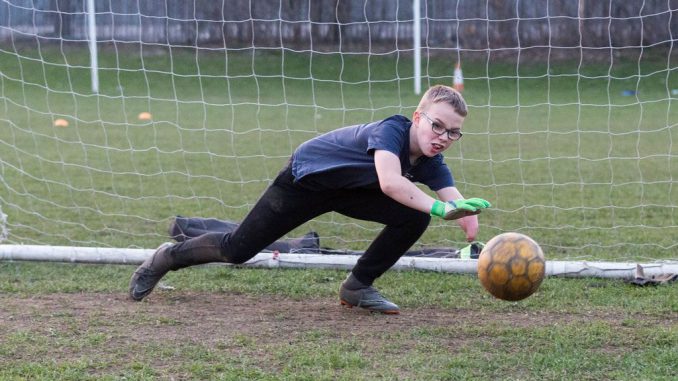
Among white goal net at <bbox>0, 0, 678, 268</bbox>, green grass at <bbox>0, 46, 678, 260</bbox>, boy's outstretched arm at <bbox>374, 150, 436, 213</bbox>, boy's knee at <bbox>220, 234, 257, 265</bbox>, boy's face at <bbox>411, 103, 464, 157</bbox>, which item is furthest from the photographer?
white goal net at <bbox>0, 0, 678, 268</bbox>

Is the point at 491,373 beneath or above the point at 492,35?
beneath

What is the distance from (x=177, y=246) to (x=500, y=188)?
4.91 metres

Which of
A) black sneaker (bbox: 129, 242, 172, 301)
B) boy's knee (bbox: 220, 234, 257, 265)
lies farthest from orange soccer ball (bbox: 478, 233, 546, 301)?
black sneaker (bbox: 129, 242, 172, 301)

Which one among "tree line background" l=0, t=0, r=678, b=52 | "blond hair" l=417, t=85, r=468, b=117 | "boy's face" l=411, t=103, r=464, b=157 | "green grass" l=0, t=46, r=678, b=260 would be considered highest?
"tree line background" l=0, t=0, r=678, b=52

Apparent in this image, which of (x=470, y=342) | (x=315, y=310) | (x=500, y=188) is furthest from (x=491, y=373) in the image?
(x=500, y=188)

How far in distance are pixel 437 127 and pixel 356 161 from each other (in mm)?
467

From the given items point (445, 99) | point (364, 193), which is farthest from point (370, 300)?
point (445, 99)

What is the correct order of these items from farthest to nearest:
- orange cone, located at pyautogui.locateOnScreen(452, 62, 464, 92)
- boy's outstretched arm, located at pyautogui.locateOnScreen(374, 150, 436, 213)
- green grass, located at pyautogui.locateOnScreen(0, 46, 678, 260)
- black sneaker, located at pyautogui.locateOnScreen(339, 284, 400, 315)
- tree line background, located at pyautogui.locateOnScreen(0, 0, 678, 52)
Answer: tree line background, located at pyautogui.locateOnScreen(0, 0, 678, 52) < orange cone, located at pyautogui.locateOnScreen(452, 62, 464, 92) < green grass, located at pyautogui.locateOnScreen(0, 46, 678, 260) < black sneaker, located at pyautogui.locateOnScreen(339, 284, 400, 315) < boy's outstretched arm, located at pyautogui.locateOnScreen(374, 150, 436, 213)

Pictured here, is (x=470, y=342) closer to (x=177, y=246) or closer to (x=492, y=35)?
(x=177, y=246)

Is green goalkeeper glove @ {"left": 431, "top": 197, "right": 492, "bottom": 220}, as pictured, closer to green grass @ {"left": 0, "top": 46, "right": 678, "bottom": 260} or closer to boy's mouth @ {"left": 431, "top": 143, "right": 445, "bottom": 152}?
boy's mouth @ {"left": 431, "top": 143, "right": 445, "bottom": 152}

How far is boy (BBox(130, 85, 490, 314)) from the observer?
464 cm

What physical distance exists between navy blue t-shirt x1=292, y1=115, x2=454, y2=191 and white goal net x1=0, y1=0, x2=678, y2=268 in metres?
2.18

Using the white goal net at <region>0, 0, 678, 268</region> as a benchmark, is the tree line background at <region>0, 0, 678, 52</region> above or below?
above

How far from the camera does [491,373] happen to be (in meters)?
4.17
